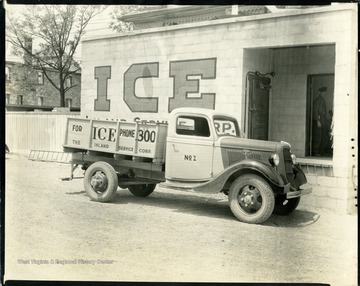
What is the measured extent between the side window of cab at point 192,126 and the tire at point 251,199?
71cm

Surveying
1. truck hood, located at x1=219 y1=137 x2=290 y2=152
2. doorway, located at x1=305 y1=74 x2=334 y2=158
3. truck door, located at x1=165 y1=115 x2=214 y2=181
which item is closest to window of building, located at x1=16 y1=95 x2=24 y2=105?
truck door, located at x1=165 y1=115 x2=214 y2=181

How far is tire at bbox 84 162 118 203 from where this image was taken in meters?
5.21

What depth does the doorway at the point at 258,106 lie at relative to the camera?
502 centimetres

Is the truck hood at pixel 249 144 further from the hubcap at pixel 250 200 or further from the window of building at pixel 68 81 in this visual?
the window of building at pixel 68 81

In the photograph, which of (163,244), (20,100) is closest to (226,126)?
(163,244)

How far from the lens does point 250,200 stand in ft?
15.0

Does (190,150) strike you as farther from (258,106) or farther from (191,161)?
(258,106)

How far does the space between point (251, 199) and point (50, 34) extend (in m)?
2.60

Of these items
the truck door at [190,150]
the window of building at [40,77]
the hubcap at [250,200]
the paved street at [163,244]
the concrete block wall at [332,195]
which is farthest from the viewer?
the truck door at [190,150]

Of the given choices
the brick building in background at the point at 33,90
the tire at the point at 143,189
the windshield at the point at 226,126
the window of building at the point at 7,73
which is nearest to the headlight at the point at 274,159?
the windshield at the point at 226,126

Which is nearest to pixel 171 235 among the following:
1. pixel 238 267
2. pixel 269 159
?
pixel 238 267

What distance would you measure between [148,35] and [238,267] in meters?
2.54

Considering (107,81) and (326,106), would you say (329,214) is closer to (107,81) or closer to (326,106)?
(326,106)

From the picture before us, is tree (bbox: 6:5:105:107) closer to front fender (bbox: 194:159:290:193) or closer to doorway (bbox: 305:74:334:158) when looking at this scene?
front fender (bbox: 194:159:290:193)
